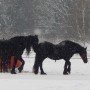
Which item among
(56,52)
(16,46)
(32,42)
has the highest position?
(32,42)

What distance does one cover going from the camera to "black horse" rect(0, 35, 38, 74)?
614 inches

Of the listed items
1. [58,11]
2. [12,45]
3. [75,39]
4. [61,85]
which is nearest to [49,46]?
[12,45]

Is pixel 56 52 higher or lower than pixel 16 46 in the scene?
lower

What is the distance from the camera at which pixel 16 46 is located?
15711mm

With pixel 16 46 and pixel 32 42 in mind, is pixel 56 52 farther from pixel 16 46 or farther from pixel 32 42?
pixel 16 46

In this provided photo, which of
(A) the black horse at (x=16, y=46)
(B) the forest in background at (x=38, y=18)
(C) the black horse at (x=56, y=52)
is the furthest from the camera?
(B) the forest in background at (x=38, y=18)

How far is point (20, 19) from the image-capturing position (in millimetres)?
73188

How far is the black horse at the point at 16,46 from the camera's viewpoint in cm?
1559

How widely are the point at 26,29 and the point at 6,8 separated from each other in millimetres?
5919

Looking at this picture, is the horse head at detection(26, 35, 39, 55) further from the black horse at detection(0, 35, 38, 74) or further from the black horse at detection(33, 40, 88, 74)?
the black horse at detection(33, 40, 88, 74)

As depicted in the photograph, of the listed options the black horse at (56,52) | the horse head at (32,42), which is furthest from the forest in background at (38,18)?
the horse head at (32,42)

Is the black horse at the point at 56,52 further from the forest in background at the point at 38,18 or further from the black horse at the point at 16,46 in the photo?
the forest in background at the point at 38,18

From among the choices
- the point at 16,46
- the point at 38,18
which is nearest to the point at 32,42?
the point at 16,46

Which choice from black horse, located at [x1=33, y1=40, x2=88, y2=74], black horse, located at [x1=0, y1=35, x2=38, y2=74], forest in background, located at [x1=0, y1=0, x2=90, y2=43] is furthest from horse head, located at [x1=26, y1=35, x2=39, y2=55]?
forest in background, located at [x1=0, y1=0, x2=90, y2=43]
